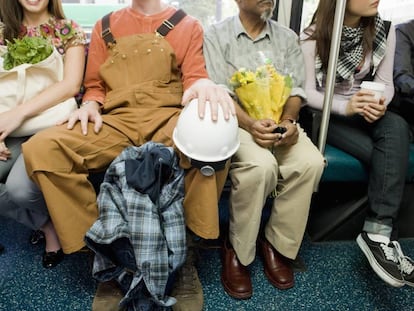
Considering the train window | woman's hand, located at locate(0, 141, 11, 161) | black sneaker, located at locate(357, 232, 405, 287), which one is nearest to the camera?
black sneaker, located at locate(357, 232, 405, 287)

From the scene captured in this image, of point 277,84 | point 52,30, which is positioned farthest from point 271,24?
point 52,30

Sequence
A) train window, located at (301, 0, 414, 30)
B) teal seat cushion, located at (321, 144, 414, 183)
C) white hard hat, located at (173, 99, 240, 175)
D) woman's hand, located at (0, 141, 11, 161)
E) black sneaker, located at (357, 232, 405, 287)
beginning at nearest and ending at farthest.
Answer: white hard hat, located at (173, 99, 240, 175) < black sneaker, located at (357, 232, 405, 287) < woman's hand, located at (0, 141, 11, 161) < teal seat cushion, located at (321, 144, 414, 183) < train window, located at (301, 0, 414, 30)

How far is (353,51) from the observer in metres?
1.51

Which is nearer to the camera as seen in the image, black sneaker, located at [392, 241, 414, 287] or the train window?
black sneaker, located at [392, 241, 414, 287]

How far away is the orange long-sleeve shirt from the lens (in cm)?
146

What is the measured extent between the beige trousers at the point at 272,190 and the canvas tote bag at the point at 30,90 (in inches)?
27.1

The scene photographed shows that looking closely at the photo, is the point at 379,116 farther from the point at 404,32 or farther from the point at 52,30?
the point at 52,30

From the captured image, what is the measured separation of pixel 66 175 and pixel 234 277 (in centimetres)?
69

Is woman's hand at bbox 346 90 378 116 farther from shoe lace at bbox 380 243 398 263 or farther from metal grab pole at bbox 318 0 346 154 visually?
shoe lace at bbox 380 243 398 263

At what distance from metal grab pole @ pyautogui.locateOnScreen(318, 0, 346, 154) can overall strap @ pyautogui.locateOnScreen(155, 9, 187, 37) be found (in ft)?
2.07

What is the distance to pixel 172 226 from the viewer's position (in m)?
1.12

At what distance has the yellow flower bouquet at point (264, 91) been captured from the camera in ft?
4.28

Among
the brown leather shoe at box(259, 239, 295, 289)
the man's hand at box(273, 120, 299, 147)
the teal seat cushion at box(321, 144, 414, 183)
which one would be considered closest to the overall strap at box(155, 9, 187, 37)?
the man's hand at box(273, 120, 299, 147)

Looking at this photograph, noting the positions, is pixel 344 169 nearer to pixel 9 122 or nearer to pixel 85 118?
pixel 85 118
